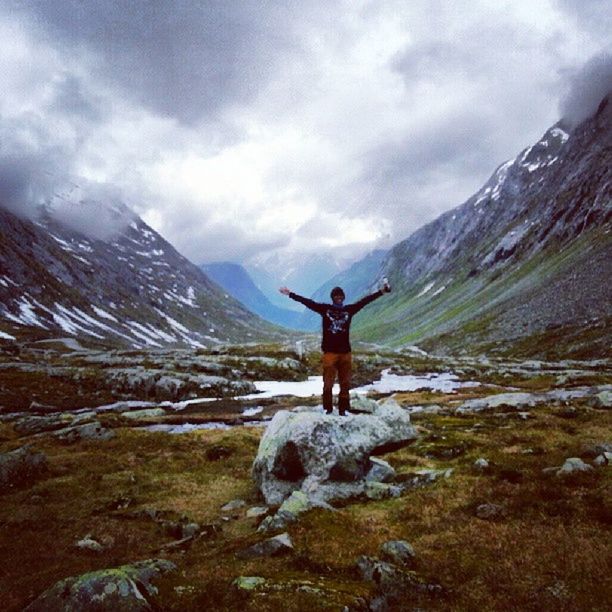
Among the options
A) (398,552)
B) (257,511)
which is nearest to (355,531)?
(398,552)

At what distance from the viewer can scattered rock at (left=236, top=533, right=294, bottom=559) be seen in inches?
607

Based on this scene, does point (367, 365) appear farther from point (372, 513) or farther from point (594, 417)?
point (372, 513)

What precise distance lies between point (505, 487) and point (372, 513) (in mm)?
5688

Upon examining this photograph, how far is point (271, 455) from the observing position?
25.0 meters

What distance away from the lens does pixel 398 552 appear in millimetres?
15000

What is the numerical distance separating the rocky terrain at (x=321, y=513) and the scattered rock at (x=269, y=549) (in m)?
0.05

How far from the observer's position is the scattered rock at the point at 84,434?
42.8 meters

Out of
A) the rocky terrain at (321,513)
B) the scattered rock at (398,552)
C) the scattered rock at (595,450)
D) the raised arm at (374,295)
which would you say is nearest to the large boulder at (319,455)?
the rocky terrain at (321,513)

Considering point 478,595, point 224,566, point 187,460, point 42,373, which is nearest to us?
point 478,595

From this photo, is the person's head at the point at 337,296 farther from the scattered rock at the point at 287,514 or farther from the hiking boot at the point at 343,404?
the scattered rock at the point at 287,514

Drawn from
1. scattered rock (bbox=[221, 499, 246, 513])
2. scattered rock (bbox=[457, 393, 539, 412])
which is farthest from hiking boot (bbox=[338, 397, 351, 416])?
scattered rock (bbox=[457, 393, 539, 412])

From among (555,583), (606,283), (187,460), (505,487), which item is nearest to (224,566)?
(555,583)

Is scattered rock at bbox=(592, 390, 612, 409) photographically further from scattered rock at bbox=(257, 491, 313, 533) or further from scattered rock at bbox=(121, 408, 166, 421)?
scattered rock at bbox=(121, 408, 166, 421)

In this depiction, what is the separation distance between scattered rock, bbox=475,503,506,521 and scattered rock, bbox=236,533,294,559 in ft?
22.7
